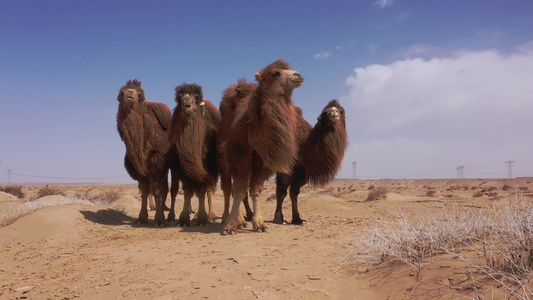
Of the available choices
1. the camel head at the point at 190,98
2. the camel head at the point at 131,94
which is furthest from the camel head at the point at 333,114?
the camel head at the point at 131,94

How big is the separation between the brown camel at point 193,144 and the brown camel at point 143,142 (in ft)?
1.22

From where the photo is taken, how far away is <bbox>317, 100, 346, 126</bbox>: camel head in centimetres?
788

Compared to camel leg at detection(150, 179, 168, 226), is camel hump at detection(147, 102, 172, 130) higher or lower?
higher

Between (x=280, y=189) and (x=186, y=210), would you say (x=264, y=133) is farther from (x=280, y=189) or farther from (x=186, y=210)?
(x=186, y=210)

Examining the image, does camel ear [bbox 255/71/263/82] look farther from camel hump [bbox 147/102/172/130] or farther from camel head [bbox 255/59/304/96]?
camel hump [bbox 147/102/172/130]

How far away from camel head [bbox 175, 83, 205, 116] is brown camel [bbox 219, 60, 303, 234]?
1.18 meters

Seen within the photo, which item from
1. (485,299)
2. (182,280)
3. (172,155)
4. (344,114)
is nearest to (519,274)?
(485,299)

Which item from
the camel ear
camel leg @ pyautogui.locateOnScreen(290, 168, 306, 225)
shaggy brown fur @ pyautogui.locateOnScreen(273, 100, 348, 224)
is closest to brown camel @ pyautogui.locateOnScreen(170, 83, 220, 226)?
the camel ear

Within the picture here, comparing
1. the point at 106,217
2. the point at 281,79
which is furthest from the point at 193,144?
the point at 106,217

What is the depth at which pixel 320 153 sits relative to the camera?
813 cm

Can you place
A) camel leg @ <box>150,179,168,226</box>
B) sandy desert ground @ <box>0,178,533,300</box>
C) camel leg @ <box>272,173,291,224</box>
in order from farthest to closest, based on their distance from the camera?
camel leg @ <box>272,173,291,224</box>, camel leg @ <box>150,179,168,226</box>, sandy desert ground @ <box>0,178,533,300</box>

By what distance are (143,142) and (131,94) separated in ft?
3.84

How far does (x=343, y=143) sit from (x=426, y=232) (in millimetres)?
4662

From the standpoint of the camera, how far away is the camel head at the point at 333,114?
7883 millimetres
